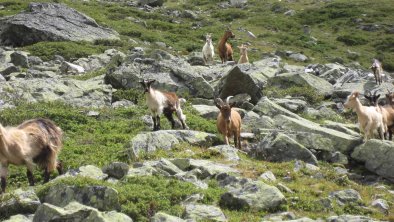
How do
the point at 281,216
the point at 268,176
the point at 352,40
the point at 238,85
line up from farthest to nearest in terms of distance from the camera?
the point at 352,40 < the point at 238,85 < the point at 268,176 < the point at 281,216

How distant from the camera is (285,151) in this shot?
14906 millimetres

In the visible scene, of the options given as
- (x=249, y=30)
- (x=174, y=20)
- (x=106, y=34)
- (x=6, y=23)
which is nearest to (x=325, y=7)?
(x=249, y=30)

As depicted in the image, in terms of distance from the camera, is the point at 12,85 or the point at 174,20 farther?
the point at 174,20

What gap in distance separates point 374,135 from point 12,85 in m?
13.8

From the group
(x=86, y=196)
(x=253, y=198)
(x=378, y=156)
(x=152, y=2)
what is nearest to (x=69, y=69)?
(x=378, y=156)

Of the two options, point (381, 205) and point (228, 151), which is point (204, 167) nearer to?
point (228, 151)

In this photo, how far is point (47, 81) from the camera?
2162 centimetres

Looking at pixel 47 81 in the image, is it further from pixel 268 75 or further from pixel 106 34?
pixel 106 34

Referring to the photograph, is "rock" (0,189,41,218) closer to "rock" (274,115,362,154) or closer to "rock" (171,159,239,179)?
"rock" (171,159,239,179)

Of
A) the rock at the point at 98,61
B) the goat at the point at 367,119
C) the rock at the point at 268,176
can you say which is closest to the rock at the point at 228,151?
the rock at the point at 268,176

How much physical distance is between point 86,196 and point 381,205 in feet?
21.0

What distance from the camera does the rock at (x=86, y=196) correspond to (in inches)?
388

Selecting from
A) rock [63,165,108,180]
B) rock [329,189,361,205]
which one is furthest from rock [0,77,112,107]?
rock [329,189,361,205]

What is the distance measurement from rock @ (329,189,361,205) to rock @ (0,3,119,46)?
27.3 m
